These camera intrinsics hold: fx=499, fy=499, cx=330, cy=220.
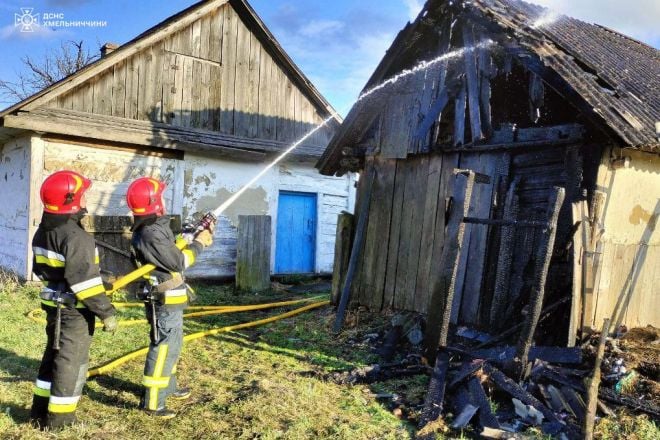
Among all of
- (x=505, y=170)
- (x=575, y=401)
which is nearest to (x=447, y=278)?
(x=575, y=401)

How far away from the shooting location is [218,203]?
39.2 feet

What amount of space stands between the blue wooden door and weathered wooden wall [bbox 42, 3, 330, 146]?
164 centimetres

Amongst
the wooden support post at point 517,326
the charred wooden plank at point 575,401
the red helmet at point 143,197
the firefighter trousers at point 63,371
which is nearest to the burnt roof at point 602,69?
the wooden support post at point 517,326

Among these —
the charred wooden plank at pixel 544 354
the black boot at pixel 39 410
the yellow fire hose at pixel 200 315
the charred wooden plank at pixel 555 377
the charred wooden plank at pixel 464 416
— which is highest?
the charred wooden plank at pixel 544 354

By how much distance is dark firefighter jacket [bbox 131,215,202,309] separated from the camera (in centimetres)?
447

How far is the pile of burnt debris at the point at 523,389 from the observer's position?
427 cm

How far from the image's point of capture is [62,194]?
13.3 ft

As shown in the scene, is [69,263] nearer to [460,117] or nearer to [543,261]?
[543,261]

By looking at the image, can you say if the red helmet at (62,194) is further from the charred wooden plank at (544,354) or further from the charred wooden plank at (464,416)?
the charred wooden plank at (544,354)

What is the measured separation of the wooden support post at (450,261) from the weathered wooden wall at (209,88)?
324 inches

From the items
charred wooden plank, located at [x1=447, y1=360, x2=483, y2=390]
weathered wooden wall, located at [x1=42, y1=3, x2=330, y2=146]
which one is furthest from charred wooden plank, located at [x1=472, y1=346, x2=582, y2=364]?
weathered wooden wall, located at [x1=42, y1=3, x2=330, y2=146]

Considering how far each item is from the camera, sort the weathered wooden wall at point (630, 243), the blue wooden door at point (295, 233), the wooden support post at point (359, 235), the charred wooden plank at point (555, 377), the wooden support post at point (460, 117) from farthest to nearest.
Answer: the blue wooden door at point (295, 233), the wooden support post at point (359, 235), the wooden support post at point (460, 117), the weathered wooden wall at point (630, 243), the charred wooden plank at point (555, 377)

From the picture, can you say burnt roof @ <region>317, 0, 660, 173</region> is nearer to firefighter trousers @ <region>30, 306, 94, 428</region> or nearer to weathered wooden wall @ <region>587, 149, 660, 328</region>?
weathered wooden wall @ <region>587, 149, 660, 328</region>

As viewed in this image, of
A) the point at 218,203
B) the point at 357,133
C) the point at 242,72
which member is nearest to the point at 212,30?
the point at 242,72
